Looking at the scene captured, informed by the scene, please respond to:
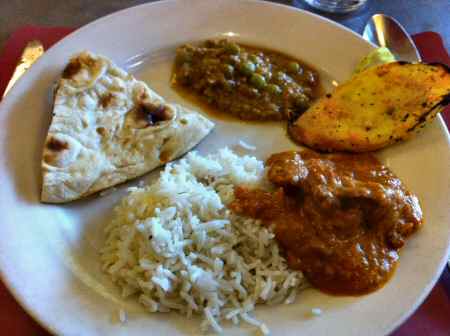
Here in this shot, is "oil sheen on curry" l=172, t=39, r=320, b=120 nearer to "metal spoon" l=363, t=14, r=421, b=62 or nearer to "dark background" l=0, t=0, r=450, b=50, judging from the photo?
"metal spoon" l=363, t=14, r=421, b=62

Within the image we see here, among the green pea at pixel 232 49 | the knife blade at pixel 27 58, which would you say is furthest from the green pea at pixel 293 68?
the knife blade at pixel 27 58

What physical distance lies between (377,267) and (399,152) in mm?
920

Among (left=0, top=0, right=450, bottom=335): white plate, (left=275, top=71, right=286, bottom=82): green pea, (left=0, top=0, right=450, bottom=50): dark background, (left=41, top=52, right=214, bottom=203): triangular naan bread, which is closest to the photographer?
(left=0, top=0, right=450, bottom=335): white plate

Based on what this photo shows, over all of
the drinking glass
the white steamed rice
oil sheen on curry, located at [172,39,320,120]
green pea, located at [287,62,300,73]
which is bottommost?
the white steamed rice

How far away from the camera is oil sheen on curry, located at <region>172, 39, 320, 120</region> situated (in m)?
3.29

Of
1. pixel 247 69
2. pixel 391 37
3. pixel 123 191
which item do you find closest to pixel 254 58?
pixel 247 69

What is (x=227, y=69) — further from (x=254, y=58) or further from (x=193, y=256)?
(x=193, y=256)

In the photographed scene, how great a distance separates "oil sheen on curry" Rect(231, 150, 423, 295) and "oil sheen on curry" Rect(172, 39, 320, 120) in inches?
27.4

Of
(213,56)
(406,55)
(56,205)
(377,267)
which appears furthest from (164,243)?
(406,55)

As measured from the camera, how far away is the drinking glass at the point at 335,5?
423 centimetres

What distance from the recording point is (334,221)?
248cm

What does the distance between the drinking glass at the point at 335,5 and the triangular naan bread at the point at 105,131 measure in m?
1.89

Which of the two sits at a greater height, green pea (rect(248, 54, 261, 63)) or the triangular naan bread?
green pea (rect(248, 54, 261, 63))

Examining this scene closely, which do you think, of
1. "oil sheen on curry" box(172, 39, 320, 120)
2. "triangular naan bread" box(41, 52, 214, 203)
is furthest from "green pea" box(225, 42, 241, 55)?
"triangular naan bread" box(41, 52, 214, 203)
